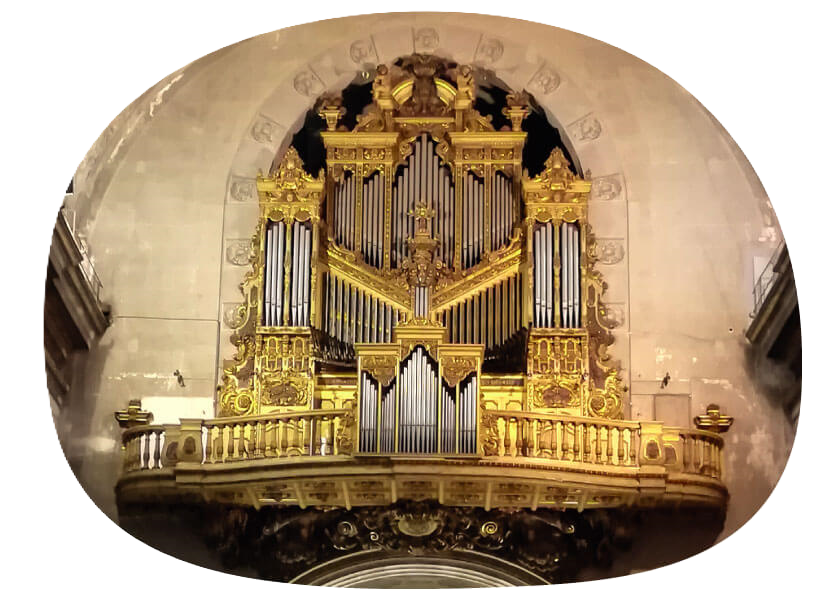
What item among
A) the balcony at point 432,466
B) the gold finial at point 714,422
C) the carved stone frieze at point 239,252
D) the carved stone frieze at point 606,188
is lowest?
the balcony at point 432,466

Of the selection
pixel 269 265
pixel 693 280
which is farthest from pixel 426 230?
pixel 693 280

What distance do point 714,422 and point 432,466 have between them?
2569 millimetres

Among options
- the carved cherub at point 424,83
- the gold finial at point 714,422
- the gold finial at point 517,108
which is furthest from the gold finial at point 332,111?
the gold finial at point 714,422

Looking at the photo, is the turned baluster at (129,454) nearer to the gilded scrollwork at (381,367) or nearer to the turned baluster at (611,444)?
the gilded scrollwork at (381,367)

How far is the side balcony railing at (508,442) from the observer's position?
50.1 ft

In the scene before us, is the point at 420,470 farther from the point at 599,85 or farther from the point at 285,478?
the point at 599,85

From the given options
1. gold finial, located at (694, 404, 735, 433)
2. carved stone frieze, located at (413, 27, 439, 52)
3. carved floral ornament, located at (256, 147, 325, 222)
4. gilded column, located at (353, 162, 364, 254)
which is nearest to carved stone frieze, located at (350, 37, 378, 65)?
carved stone frieze, located at (413, 27, 439, 52)

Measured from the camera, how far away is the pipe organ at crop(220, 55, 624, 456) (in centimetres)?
1516

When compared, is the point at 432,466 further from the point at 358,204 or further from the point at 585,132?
the point at 585,132

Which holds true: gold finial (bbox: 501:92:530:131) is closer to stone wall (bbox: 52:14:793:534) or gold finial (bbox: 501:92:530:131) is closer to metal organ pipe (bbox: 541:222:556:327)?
stone wall (bbox: 52:14:793:534)

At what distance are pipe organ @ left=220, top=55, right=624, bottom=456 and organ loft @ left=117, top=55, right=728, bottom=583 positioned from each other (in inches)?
0.7

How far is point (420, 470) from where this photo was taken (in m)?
15.1

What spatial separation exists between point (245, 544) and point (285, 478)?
0.74 meters

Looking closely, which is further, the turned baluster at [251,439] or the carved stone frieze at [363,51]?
the carved stone frieze at [363,51]
